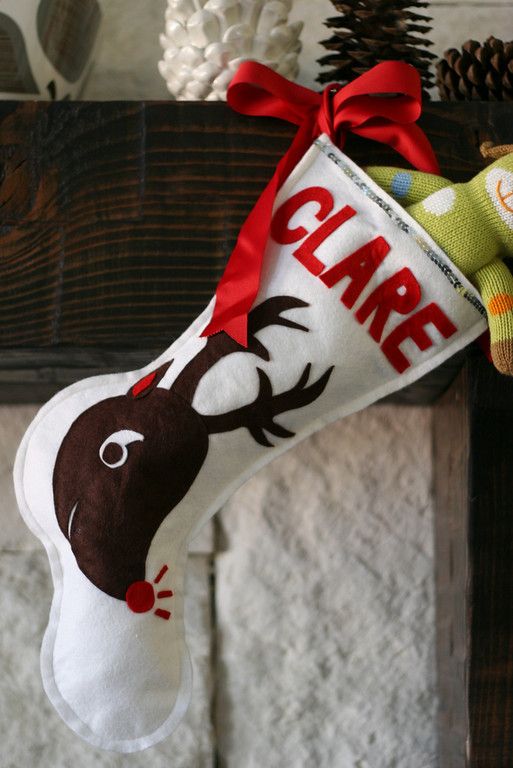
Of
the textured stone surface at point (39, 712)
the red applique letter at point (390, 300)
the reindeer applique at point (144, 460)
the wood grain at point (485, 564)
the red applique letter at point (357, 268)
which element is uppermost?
the red applique letter at point (357, 268)

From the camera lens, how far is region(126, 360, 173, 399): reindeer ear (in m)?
0.72

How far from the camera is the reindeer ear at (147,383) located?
0.72 meters

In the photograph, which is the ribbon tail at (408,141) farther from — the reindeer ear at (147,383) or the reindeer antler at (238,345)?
the reindeer ear at (147,383)

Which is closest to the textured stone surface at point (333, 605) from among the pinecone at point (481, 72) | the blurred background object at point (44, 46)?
the pinecone at point (481, 72)

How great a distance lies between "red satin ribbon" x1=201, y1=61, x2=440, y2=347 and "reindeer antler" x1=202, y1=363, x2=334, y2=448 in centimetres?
5

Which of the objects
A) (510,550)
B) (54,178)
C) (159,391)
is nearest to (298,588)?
(510,550)

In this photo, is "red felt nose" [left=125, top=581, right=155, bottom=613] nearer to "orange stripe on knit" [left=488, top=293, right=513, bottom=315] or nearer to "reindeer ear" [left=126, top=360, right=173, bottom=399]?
"reindeer ear" [left=126, top=360, right=173, bottom=399]

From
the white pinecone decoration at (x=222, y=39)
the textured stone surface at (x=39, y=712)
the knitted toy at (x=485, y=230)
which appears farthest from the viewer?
the textured stone surface at (x=39, y=712)

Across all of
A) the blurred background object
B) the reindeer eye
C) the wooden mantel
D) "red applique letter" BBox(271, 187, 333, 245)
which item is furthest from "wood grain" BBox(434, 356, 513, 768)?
the blurred background object

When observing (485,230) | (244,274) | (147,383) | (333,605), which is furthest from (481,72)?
(333,605)

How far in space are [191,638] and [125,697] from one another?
26 cm

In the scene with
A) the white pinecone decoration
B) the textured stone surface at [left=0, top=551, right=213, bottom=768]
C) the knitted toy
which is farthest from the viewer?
the textured stone surface at [left=0, top=551, right=213, bottom=768]

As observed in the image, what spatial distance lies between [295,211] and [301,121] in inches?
3.8

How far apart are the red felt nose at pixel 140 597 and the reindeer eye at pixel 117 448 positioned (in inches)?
3.9
